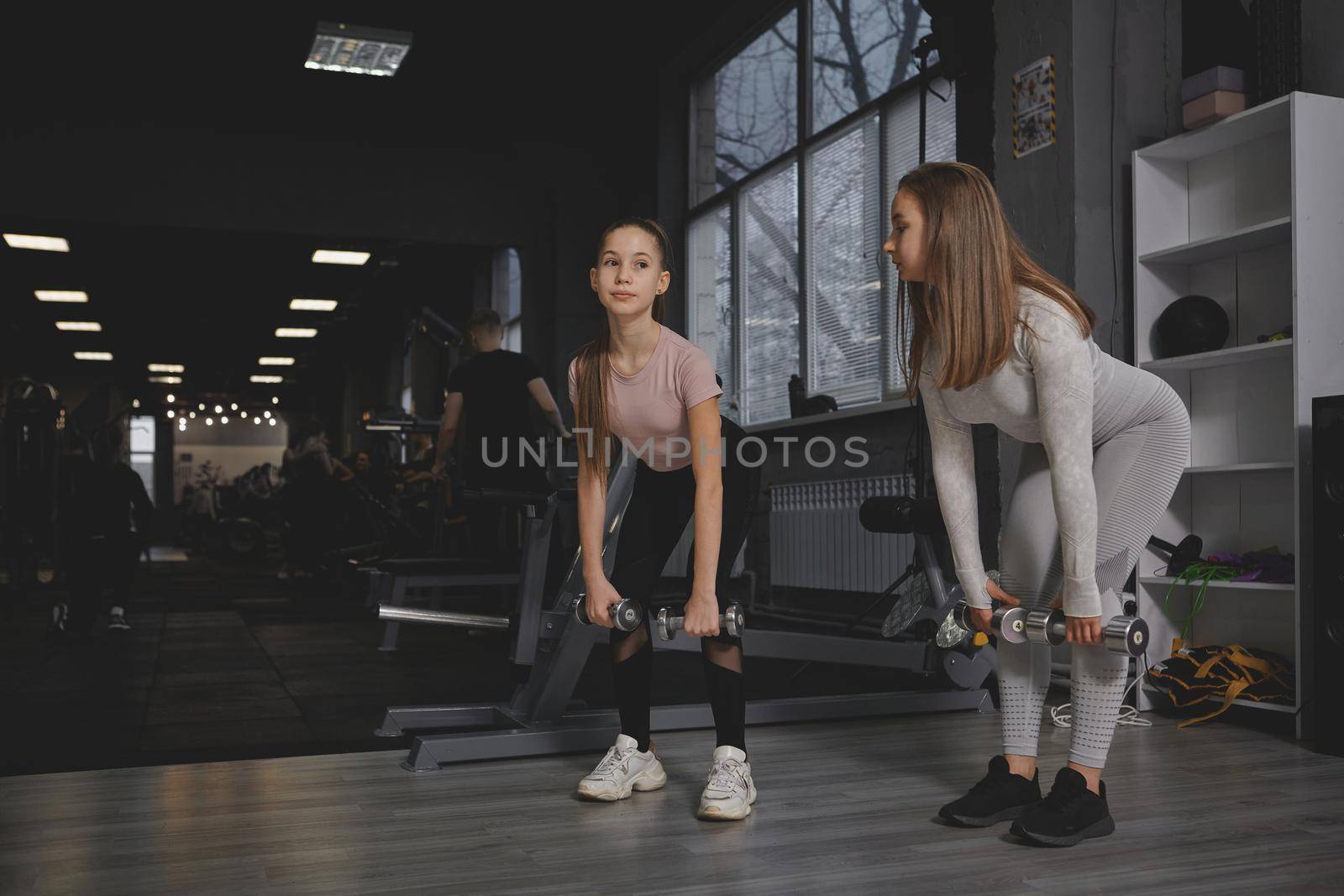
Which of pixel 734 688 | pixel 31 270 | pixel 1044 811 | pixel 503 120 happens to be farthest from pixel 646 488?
pixel 31 270

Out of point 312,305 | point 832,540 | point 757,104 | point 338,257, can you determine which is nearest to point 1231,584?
point 832,540

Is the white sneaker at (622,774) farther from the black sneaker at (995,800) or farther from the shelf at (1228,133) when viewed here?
the shelf at (1228,133)

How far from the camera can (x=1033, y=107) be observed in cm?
368

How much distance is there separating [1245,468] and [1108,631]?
1.51 meters

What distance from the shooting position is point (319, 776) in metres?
2.44

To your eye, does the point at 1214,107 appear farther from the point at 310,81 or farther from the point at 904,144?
the point at 310,81

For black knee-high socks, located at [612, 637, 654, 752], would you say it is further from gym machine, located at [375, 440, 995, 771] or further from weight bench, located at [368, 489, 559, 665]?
weight bench, located at [368, 489, 559, 665]

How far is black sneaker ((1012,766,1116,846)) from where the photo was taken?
187 centimetres

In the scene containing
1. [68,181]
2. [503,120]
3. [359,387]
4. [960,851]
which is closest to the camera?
[960,851]

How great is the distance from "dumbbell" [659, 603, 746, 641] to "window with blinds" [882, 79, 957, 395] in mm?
3105

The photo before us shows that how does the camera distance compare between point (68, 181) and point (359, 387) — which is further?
A: point (359, 387)

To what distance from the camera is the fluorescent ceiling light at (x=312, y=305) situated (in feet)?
43.0

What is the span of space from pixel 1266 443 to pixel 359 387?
1556cm

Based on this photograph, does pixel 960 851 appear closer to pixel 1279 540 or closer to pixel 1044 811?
pixel 1044 811
